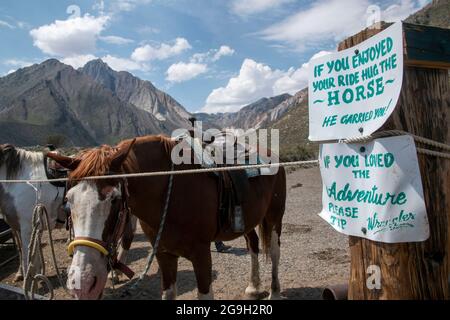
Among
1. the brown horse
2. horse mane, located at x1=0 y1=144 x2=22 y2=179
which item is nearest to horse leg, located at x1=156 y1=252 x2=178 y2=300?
the brown horse

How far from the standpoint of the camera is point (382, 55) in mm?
1582

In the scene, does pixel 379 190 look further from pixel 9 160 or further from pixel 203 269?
pixel 9 160

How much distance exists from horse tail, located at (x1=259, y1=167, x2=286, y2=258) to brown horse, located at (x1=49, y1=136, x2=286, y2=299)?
0.74m

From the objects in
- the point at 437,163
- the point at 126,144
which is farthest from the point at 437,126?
the point at 126,144

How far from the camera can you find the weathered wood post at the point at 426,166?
5.07 feet

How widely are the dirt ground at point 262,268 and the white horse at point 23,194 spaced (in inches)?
47.6

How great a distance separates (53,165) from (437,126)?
5734 mm

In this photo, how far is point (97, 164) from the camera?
2.40 metres

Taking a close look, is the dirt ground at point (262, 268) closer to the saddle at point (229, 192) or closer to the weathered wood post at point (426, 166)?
the saddle at point (229, 192)

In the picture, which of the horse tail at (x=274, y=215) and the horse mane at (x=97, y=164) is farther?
the horse tail at (x=274, y=215)

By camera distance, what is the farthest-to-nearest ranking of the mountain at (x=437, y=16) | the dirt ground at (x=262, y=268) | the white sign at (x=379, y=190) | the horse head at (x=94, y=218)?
the mountain at (x=437, y=16)
the dirt ground at (x=262, y=268)
the horse head at (x=94, y=218)
the white sign at (x=379, y=190)

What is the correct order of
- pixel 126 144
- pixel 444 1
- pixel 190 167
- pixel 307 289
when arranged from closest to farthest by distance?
pixel 126 144 → pixel 190 167 → pixel 307 289 → pixel 444 1

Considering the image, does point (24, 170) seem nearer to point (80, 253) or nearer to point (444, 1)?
point (80, 253)

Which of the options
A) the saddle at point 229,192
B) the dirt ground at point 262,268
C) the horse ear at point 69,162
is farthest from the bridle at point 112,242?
the dirt ground at point 262,268
